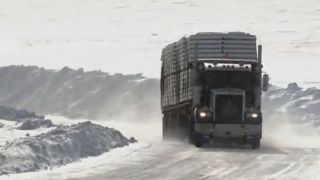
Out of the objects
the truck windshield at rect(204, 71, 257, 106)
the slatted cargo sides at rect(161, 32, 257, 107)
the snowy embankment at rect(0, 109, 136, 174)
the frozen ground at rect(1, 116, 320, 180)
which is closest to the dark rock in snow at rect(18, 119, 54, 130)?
the snowy embankment at rect(0, 109, 136, 174)

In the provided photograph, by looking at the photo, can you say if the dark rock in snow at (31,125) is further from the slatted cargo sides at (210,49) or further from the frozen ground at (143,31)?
the frozen ground at (143,31)

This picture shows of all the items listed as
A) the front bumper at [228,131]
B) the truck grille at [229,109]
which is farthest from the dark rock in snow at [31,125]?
the truck grille at [229,109]

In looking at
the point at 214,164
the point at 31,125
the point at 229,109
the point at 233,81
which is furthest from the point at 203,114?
the point at 214,164

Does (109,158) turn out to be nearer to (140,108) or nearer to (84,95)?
(140,108)

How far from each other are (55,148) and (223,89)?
312 inches

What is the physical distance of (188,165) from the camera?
18.6 metres

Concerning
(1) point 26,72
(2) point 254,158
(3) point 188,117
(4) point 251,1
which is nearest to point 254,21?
(4) point 251,1

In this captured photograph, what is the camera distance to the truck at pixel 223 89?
24859 millimetres

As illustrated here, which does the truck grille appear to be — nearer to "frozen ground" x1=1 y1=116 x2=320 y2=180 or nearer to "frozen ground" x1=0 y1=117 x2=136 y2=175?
"frozen ground" x1=1 y1=116 x2=320 y2=180

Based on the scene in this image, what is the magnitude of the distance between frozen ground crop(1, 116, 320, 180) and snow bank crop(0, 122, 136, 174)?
1.23 ft

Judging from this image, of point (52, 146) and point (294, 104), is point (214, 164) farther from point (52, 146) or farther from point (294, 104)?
point (294, 104)

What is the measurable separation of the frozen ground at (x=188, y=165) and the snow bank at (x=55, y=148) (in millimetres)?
374

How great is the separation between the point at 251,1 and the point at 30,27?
33.1 m

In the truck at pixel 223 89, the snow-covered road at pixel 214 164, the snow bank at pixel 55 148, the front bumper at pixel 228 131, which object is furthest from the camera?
the truck at pixel 223 89
